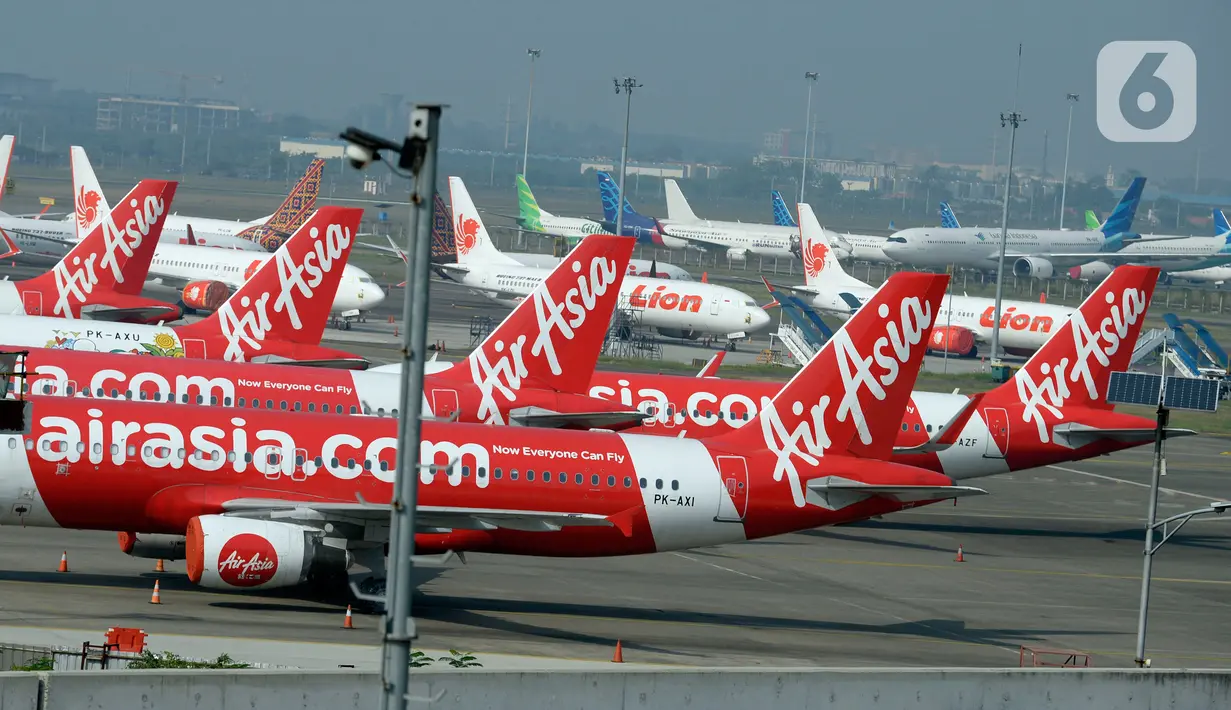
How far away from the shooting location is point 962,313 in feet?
376

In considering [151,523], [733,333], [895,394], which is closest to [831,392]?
[895,394]

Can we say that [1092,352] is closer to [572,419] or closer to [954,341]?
[572,419]

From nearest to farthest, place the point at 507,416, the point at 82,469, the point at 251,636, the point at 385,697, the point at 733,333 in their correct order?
the point at 385,697 → the point at 251,636 → the point at 82,469 → the point at 507,416 → the point at 733,333

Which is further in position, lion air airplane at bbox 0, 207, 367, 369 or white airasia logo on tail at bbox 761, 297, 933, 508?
lion air airplane at bbox 0, 207, 367, 369

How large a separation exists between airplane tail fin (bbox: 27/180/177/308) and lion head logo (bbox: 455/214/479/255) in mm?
53205

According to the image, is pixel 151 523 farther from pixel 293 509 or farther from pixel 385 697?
pixel 385 697

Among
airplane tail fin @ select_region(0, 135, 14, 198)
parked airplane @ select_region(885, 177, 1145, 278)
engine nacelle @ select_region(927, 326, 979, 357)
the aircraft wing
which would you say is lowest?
the aircraft wing

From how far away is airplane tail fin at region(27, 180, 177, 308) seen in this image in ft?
213

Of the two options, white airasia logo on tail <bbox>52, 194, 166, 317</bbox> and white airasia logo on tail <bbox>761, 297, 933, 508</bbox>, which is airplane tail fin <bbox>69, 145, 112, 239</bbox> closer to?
white airasia logo on tail <bbox>52, 194, 166, 317</bbox>

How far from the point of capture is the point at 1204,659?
37.6 m

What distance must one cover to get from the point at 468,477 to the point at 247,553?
18.0ft

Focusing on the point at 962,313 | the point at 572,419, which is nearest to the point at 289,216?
the point at 962,313

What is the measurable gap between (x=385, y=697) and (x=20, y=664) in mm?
14321

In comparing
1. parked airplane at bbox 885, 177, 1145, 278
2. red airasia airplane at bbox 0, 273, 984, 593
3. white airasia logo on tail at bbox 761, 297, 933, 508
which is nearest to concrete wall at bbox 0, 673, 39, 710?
red airasia airplane at bbox 0, 273, 984, 593
